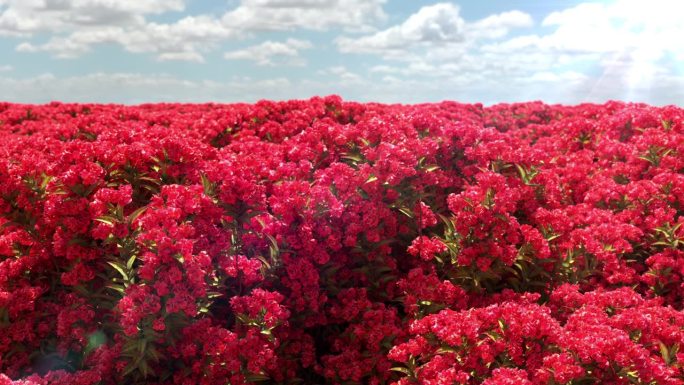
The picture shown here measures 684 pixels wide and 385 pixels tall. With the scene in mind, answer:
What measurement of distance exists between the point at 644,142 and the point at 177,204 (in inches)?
329

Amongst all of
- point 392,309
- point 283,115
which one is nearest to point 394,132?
point 392,309

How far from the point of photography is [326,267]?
7.02 m

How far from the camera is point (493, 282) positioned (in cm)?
757

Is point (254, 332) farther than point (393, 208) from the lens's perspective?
No

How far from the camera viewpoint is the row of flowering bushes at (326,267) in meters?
5.63

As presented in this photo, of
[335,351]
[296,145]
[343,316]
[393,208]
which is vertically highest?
[296,145]

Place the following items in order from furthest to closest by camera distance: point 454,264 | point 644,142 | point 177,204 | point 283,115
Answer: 1. point 283,115
2. point 644,142
3. point 454,264
4. point 177,204

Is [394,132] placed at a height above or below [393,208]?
above

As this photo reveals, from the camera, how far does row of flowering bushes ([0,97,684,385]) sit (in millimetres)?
5629

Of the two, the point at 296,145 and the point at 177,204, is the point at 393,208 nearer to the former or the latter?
the point at 296,145

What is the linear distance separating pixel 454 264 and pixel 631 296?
79.5 inches

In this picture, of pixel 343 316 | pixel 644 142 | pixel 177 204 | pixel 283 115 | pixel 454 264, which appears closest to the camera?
pixel 177 204

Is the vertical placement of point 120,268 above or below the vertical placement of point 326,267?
above

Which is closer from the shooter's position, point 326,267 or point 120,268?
point 120,268
